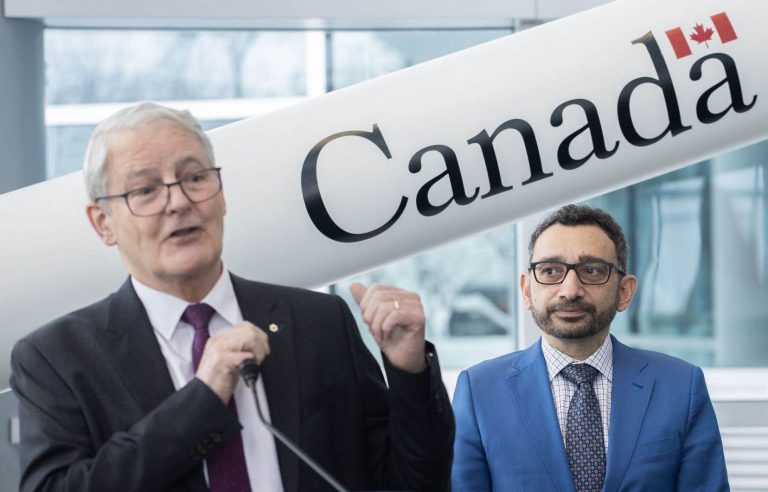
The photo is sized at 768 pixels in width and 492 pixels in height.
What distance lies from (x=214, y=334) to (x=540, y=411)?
30.9 inches

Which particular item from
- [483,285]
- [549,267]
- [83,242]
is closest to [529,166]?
[549,267]

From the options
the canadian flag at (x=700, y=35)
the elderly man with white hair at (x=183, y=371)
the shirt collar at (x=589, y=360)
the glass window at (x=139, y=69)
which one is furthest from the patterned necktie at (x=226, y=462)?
the glass window at (x=139, y=69)

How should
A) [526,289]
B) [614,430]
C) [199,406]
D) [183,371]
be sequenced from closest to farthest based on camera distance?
[199,406], [183,371], [614,430], [526,289]

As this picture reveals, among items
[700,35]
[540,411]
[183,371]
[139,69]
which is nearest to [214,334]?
[183,371]

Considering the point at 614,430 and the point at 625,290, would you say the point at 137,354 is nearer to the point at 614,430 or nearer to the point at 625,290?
the point at 614,430

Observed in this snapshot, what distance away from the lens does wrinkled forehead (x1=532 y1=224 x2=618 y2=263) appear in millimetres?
1727

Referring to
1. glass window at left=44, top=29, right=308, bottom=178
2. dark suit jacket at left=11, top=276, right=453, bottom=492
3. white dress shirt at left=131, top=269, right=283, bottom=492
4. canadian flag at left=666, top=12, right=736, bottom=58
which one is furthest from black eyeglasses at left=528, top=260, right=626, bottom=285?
glass window at left=44, top=29, right=308, bottom=178

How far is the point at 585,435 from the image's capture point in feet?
5.57

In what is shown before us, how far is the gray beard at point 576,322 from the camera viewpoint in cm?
171

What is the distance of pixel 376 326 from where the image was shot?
3.40 ft

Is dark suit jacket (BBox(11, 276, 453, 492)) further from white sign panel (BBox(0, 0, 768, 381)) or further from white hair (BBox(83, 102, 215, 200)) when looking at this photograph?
white sign panel (BBox(0, 0, 768, 381))

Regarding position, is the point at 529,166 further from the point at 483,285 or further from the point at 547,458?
the point at 483,285

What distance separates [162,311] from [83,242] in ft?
2.36

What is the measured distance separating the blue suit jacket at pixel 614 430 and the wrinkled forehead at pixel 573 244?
0.17 m
